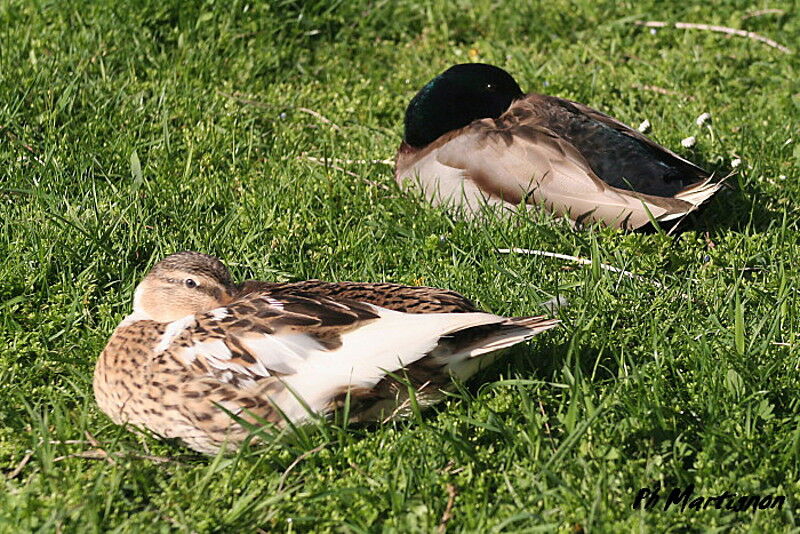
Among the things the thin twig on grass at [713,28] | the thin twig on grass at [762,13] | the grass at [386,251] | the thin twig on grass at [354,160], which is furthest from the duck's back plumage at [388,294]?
the thin twig on grass at [762,13]

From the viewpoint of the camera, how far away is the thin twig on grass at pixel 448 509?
304 centimetres

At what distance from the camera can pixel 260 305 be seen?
3547 mm

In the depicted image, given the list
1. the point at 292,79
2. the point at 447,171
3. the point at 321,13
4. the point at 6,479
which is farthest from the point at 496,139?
the point at 6,479

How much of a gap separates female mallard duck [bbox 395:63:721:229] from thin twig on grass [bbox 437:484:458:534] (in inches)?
88.2

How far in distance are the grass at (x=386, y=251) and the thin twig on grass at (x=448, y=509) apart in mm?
12

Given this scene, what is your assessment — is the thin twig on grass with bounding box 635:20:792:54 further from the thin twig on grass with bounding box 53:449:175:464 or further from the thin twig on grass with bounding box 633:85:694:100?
the thin twig on grass with bounding box 53:449:175:464

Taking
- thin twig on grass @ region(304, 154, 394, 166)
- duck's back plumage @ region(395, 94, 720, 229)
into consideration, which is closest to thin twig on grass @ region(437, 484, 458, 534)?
duck's back plumage @ region(395, 94, 720, 229)

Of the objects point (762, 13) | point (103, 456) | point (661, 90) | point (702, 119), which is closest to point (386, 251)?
point (103, 456)

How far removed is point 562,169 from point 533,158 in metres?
0.16

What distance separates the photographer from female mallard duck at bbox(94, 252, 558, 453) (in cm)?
338

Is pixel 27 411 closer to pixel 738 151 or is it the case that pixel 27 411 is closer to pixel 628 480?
pixel 628 480

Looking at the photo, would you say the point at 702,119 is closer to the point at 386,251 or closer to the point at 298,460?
the point at 386,251

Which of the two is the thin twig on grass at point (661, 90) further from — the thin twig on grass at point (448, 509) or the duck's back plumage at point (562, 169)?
the thin twig on grass at point (448, 509)

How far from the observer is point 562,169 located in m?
5.23
